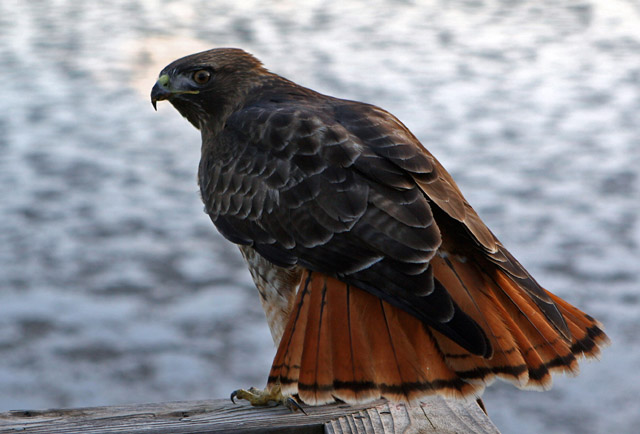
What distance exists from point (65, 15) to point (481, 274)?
9.92m

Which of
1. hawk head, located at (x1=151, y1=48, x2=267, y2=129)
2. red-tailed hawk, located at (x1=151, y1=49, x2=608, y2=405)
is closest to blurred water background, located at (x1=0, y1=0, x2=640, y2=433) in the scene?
hawk head, located at (x1=151, y1=48, x2=267, y2=129)

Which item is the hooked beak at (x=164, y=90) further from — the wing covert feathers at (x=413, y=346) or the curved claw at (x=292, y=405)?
the curved claw at (x=292, y=405)

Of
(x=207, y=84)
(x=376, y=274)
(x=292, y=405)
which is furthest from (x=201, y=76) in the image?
(x=292, y=405)

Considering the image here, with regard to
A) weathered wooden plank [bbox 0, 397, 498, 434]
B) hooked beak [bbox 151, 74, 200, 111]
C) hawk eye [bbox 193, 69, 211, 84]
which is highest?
hawk eye [bbox 193, 69, 211, 84]

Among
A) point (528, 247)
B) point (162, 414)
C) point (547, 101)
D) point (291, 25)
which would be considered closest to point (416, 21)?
point (291, 25)

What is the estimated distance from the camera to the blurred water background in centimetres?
459

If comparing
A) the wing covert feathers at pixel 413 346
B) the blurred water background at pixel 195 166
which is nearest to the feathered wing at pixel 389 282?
the wing covert feathers at pixel 413 346

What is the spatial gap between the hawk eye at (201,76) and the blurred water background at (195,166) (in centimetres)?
169

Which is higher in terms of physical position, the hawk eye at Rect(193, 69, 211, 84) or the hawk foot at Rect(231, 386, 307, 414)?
the hawk eye at Rect(193, 69, 211, 84)

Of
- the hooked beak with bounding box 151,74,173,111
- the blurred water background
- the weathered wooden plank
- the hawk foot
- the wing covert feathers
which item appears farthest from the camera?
the blurred water background

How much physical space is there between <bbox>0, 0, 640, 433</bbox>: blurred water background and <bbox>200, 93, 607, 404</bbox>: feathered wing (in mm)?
1962

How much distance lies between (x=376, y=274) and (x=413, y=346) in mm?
222

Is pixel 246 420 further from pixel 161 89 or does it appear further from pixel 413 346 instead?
pixel 161 89

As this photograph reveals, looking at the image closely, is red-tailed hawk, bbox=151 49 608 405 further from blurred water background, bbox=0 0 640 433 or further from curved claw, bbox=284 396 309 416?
blurred water background, bbox=0 0 640 433
